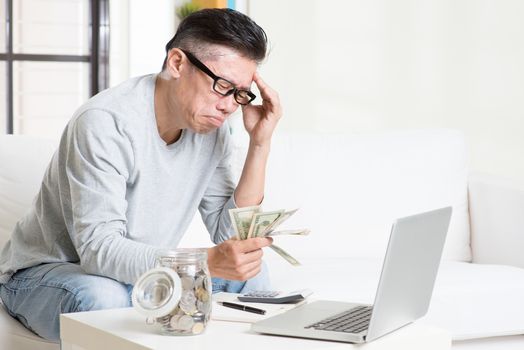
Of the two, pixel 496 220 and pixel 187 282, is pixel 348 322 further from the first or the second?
pixel 496 220

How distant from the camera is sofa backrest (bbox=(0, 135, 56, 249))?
8.26ft

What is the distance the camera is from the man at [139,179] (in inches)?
76.1

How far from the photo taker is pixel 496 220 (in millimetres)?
3146

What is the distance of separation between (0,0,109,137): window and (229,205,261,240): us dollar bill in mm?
4219

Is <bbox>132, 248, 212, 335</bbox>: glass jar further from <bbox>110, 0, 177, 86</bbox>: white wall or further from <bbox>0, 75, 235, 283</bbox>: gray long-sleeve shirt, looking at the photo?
<bbox>110, 0, 177, 86</bbox>: white wall

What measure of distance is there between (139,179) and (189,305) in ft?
2.03

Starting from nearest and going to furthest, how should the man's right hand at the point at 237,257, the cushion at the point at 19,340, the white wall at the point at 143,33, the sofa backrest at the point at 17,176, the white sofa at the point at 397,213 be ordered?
1. the man's right hand at the point at 237,257
2. the cushion at the point at 19,340
3. the sofa backrest at the point at 17,176
4. the white sofa at the point at 397,213
5. the white wall at the point at 143,33

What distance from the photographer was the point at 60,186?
2.09 metres

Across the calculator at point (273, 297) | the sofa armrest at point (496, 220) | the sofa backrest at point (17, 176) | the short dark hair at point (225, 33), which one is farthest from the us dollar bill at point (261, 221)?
the sofa armrest at point (496, 220)

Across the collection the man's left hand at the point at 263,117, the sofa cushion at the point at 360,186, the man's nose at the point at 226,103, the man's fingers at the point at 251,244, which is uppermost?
the man's nose at the point at 226,103

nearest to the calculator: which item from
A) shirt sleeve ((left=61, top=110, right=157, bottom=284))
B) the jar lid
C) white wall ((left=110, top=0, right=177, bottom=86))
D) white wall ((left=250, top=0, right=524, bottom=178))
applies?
shirt sleeve ((left=61, top=110, right=157, bottom=284))

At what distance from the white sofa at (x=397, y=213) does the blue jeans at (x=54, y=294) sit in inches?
25.1

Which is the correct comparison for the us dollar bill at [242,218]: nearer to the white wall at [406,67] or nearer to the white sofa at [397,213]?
the white sofa at [397,213]

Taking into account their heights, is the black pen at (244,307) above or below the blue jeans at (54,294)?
above
